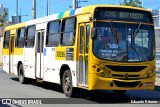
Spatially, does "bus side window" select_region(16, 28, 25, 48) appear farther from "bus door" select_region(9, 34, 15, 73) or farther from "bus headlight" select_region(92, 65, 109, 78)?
"bus headlight" select_region(92, 65, 109, 78)

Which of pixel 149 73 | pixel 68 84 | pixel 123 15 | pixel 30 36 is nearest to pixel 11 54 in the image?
pixel 30 36

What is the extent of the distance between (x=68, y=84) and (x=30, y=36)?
547 centimetres

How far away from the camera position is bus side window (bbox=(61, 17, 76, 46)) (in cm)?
1395

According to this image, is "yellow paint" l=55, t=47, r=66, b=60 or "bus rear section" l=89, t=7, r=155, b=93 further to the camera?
"yellow paint" l=55, t=47, r=66, b=60

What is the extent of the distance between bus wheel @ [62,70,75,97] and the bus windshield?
6.42ft

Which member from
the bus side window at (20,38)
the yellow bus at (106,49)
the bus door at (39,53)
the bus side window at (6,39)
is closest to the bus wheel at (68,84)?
the yellow bus at (106,49)

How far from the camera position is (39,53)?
17.4 meters

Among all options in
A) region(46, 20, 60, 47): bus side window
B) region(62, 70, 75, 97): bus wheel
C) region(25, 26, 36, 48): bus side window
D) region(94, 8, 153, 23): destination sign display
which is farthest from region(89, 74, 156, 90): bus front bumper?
region(25, 26, 36, 48): bus side window

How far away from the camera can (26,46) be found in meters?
19.4

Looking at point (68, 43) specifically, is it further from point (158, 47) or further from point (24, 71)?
point (158, 47)

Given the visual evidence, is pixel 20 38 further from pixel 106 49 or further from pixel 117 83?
pixel 117 83

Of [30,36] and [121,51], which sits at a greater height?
[30,36]

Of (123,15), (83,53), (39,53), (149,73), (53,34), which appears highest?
(123,15)

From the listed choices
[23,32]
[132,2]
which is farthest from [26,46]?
[132,2]
